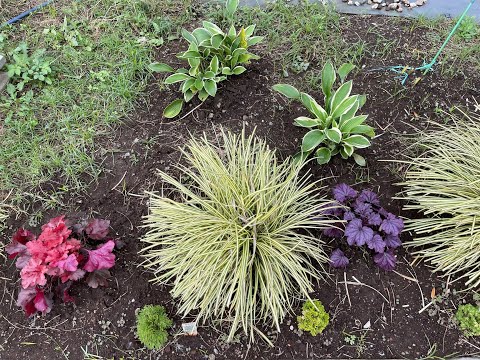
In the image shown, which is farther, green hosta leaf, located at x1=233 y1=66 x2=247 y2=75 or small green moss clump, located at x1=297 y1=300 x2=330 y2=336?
green hosta leaf, located at x1=233 y1=66 x2=247 y2=75

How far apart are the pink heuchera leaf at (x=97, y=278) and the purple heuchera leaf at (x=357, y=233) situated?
49.9 inches

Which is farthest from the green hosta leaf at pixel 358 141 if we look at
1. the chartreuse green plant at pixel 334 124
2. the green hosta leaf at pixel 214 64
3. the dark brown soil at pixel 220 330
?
the green hosta leaf at pixel 214 64

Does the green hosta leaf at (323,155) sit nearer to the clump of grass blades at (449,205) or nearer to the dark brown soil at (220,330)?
the dark brown soil at (220,330)

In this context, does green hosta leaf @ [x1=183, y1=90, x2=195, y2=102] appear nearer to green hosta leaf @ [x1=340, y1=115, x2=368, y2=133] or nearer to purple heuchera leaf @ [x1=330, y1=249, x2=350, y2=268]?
green hosta leaf @ [x1=340, y1=115, x2=368, y2=133]

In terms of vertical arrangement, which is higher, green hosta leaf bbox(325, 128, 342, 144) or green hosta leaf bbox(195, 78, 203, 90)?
green hosta leaf bbox(195, 78, 203, 90)

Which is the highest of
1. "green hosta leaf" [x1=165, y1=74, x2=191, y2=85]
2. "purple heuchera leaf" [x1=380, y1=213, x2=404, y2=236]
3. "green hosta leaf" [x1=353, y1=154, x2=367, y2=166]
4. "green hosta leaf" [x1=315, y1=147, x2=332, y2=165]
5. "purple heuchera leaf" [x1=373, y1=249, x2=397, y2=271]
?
"green hosta leaf" [x1=165, y1=74, x2=191, y2=85]

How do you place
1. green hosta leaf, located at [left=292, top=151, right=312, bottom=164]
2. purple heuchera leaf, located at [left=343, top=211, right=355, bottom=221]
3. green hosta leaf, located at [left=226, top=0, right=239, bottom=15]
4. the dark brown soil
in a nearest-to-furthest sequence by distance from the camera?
the dark brown soil → purple heuchera leaf, located at [left=343, top=211, right=355, bottom=221] → green hosta leaf, located at [left=292, top=151, right=312, bottom=164] → green hosta leaf, located at [left=226, top=0, right=239, bottom=15]

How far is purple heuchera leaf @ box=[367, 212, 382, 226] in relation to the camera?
7.60 feet

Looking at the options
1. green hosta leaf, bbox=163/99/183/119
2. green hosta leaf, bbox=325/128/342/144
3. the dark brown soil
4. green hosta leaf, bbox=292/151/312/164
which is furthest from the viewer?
green hosta leaf, bbox=163/99/183/119

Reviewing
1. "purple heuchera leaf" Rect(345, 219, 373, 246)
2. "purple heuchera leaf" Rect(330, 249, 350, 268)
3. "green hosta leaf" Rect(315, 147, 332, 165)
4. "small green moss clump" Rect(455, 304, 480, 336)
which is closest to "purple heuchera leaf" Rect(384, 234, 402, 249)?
"purple heuchera leaf" Rect(345, 219, 373, 246)

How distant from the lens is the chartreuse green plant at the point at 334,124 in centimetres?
251

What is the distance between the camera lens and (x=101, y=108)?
3018 millimetres

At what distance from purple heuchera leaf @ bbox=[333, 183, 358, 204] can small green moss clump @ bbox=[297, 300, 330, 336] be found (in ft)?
1.92

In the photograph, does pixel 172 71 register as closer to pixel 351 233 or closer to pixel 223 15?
pixel 223 15
